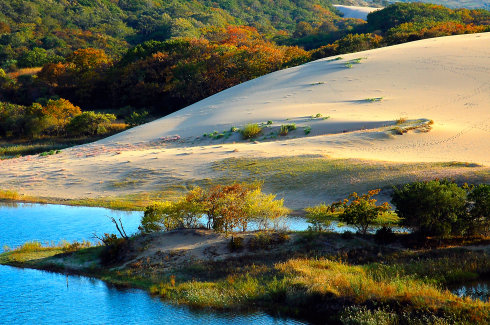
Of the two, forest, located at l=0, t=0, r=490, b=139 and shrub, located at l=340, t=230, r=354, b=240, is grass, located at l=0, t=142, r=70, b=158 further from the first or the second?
shrub, located at l=340, t=230, r=354, b=240

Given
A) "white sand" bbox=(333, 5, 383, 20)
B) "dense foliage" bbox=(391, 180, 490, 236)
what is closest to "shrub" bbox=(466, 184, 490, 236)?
"dense foliage" bbox=(391, 180, 490, 236)

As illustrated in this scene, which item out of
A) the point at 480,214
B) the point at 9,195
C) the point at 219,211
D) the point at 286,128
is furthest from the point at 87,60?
the point at 480,214

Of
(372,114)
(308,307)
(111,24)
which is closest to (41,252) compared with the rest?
(308,307)

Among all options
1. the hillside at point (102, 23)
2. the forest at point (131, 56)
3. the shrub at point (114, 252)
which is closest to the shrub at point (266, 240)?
the shrub at point (114, 252)

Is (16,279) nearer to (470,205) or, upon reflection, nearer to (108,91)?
(470,205)

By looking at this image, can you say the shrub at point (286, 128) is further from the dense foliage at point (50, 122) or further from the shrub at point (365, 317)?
the shrub at point (365, 317)

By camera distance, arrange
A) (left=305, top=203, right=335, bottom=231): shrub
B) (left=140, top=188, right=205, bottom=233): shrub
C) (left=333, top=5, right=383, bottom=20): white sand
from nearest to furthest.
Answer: (left=140, top=188, right=205, bottom=233): shrub < (left=305, top=203, right=335, bottom=231): shrub < (left=333, top=5, right=383, bottom=20): white sand

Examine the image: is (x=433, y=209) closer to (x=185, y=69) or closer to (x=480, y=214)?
(x=480, y=214)
